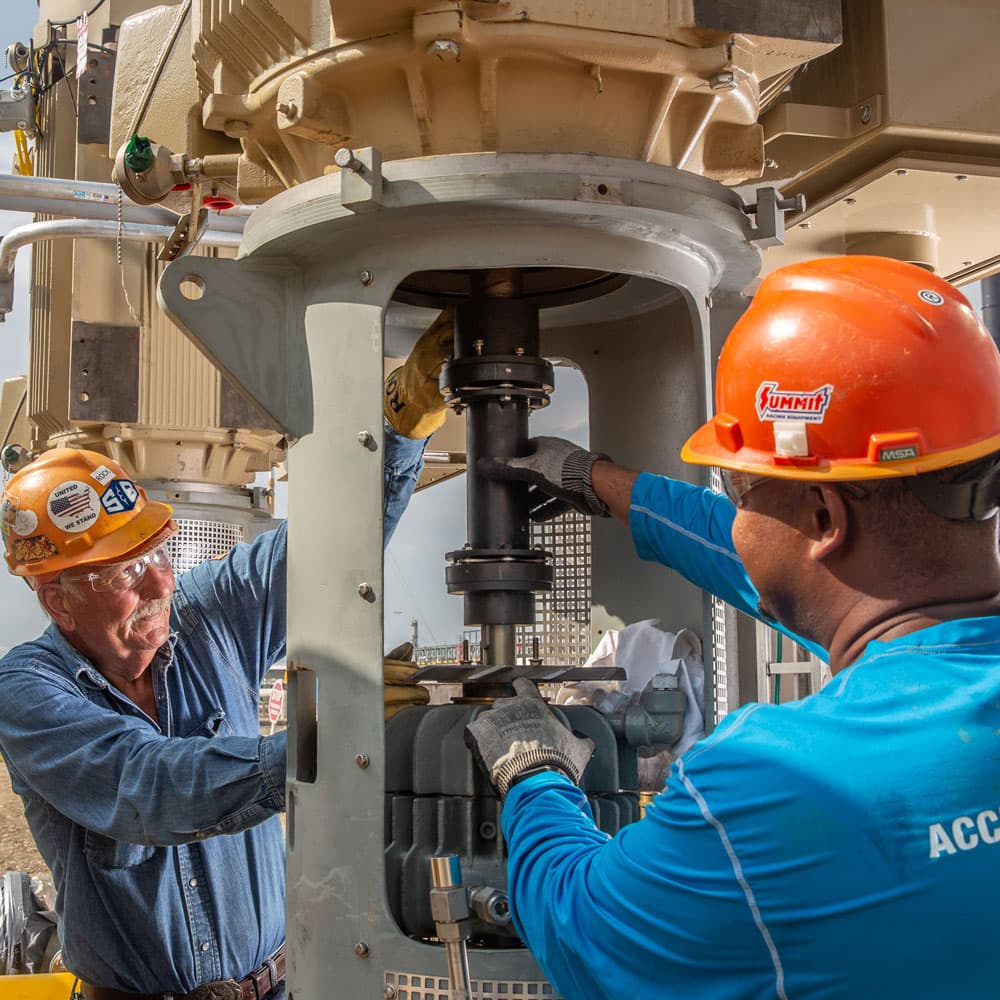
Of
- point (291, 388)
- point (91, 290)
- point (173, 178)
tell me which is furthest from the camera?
point (91, 290)

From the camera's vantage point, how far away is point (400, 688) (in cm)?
242

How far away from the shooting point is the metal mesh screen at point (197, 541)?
6.09 meters

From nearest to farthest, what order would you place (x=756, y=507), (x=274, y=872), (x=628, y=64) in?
1. (x=756, y=507)
2. (x=628, y=64)
3. (x=274, y=872)

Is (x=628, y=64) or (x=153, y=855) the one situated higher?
(x=628, y=64)

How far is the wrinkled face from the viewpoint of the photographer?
114 inches

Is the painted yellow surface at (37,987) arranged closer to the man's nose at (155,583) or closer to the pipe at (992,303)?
the man's nose at (155,583)

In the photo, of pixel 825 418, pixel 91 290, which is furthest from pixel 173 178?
pixel 91 290

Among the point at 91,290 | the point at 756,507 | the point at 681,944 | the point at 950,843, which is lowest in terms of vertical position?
the point at 681,944

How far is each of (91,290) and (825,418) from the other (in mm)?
5002

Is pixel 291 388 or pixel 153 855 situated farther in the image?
pixel 153 855

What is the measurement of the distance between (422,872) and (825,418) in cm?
116

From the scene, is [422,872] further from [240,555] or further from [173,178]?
[173,178]

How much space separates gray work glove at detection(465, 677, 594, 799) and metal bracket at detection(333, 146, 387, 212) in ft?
2.98

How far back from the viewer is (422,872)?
219cm
